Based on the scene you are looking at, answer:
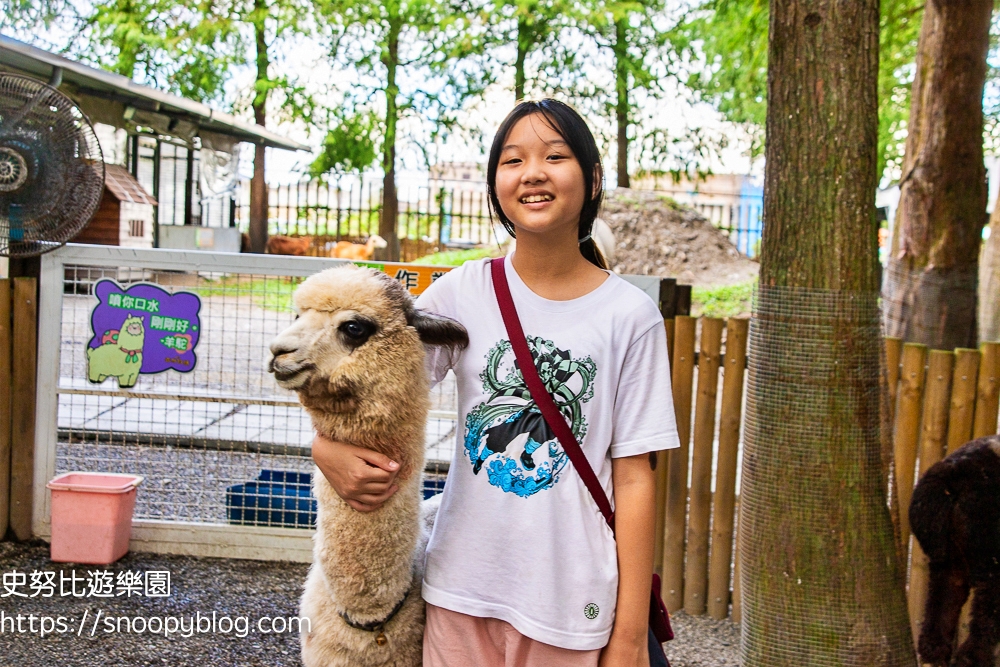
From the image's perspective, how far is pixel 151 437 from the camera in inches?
196

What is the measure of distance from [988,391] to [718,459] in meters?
1.29

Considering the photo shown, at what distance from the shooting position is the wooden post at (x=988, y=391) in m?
3.88

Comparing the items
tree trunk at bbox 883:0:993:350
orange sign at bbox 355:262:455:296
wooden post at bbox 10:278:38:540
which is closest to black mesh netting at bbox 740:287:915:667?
orange sign at bbox 355:262:455:296

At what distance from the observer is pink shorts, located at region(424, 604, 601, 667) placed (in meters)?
1.80

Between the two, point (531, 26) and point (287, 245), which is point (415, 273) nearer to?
point (531, 26)

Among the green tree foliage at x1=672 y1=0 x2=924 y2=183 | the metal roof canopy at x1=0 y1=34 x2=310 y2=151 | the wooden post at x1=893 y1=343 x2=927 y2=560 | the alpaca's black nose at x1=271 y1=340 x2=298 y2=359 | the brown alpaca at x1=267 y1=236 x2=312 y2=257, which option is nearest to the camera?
the alpaca's black nose at x1=271 y1=340 x2=298 y2=359

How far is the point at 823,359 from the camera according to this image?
2967mm

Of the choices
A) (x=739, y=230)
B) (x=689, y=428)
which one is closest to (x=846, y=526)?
(x=689, y=428)

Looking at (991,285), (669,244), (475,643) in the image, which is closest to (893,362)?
(475,643)

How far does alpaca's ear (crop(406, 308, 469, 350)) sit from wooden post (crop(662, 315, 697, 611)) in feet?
9.17

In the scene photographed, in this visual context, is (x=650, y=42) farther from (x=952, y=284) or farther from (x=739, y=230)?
(x=952, y=284)

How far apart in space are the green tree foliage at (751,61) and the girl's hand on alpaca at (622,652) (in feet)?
17.6

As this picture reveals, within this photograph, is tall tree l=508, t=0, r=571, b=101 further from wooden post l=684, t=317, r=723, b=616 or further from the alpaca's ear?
the alpaca's ear

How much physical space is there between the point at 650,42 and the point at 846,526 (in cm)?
1593
